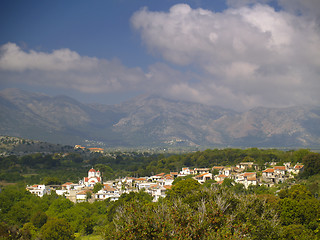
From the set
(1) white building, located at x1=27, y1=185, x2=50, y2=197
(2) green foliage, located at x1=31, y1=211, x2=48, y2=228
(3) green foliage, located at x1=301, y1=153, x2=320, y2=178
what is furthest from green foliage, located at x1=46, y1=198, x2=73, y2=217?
(3) green foliage, located at x1=301, y1=153, x2=320, y2=178

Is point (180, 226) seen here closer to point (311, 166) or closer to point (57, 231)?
point (57, 231)

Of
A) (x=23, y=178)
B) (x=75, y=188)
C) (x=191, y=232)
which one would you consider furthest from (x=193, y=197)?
(x=23, y=178)

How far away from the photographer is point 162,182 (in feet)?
214

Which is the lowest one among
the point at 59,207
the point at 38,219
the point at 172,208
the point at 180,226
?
the point at 38,219

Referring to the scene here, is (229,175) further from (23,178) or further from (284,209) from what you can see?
(23,178)

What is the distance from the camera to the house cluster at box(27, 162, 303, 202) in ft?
183

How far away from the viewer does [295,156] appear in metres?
68.9

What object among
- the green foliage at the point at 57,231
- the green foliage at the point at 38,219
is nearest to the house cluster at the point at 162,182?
the green foliage at the point at 38,219

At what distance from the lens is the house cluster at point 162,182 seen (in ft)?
183

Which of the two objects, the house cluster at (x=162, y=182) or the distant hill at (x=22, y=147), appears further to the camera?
the distant hill at (x=22, y=147)

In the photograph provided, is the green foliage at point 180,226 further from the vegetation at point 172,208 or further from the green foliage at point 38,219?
the green foliage at point 38,219

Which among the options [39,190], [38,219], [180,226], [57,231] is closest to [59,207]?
[38,219]

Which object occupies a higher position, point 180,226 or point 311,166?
point 311,166

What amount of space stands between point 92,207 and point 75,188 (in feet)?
61.7
